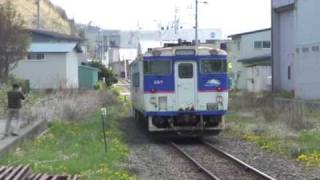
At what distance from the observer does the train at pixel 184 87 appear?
22.4 metres

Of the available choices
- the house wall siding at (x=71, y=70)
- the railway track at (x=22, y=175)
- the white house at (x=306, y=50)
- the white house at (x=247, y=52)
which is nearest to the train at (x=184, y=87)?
the railway track at (x=22, y=175)

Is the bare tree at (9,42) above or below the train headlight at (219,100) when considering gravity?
above

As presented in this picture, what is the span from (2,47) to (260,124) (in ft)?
66.0

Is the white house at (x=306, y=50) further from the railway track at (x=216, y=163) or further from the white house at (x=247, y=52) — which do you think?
the white house at (x=247, y=52)

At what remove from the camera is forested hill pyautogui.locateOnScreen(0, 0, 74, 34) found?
336 feet

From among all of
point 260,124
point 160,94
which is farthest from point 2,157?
point 260,124

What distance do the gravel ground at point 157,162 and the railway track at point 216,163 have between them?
0.25 m

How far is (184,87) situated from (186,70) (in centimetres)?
55

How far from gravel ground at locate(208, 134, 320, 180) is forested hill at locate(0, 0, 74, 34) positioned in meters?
78.4

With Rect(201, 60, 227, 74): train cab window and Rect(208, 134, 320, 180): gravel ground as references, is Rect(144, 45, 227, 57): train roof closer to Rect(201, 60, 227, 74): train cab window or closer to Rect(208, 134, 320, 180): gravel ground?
Rect(201, 60, 227, 74): train cab window

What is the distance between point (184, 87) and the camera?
22.5 m

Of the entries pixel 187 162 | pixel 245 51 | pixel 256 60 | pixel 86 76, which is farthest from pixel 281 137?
pixel 245 51

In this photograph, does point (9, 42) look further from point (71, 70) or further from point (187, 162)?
point (187, 162)

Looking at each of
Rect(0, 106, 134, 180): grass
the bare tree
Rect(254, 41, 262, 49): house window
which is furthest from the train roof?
Rect(254, 41, 262, 49): house window
